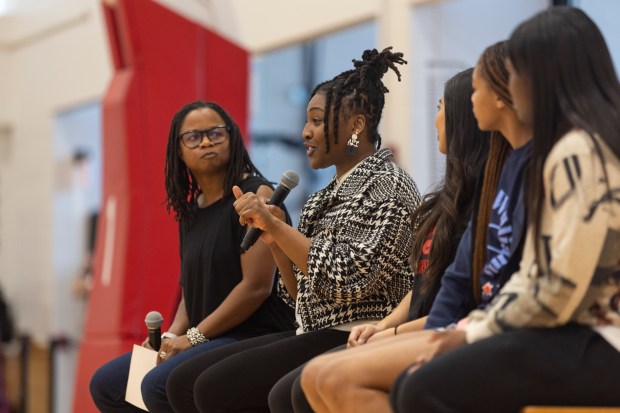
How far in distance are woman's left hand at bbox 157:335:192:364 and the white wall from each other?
17.7 ft

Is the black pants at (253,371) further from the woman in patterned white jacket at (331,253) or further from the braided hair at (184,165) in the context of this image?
the braided hair at (184,165)

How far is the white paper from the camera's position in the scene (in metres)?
2.98

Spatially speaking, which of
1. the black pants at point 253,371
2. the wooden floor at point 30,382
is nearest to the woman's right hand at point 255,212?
the black pants at point 253,371

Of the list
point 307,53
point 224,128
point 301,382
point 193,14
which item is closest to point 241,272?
point 224,128

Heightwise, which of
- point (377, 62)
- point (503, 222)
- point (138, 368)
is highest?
point (377, 62)

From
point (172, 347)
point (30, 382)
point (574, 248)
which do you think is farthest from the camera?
point (30, 382)

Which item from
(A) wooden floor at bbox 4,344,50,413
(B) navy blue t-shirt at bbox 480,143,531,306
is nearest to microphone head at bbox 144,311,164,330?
(B) navy blue t-shirt at bbox 480,143,531,306

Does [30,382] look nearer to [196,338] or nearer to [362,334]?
→ [196,338]

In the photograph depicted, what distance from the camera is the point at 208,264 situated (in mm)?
3068

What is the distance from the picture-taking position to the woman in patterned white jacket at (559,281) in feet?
5.63

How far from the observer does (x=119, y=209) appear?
467 centimetres

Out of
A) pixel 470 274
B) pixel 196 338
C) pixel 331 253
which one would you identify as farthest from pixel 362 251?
pixel 196 338

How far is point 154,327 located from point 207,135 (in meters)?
0.61

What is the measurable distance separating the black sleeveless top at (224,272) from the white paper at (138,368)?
8.2 inches
